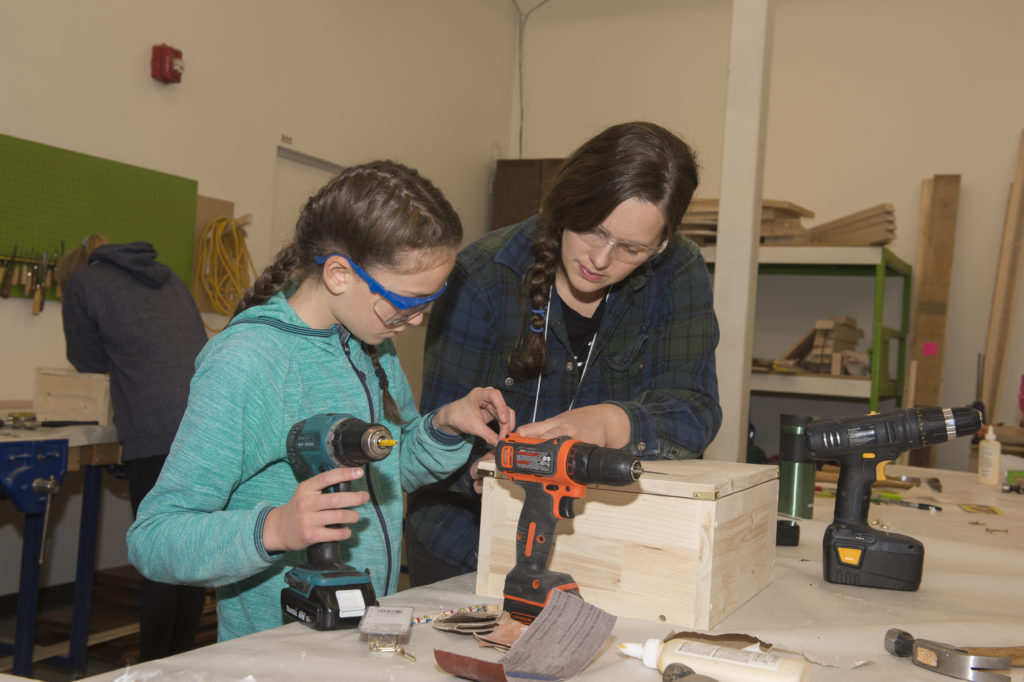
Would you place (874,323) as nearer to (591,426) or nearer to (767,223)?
(767,223)

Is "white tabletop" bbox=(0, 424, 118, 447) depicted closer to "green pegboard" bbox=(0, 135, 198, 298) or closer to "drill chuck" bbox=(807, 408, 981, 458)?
"green pegboard" bbox=(0, 135, 198, 298)

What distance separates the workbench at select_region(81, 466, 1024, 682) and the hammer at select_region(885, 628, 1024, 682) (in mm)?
14

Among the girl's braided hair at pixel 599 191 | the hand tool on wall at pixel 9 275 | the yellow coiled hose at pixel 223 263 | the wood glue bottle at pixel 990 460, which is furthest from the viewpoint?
the yellow coiled hose at pixel 223 263

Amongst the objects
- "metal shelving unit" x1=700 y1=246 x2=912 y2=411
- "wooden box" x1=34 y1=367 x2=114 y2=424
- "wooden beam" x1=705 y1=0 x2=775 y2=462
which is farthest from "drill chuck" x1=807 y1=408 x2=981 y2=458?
"metal shelving unit" x1=700 y1=246 x2=912 y2=411

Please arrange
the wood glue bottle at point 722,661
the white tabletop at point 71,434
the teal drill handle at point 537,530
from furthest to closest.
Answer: the white tabletop at point 71,434
the teal drill handle at point 537,530
the wood glue bottle at point 722,661

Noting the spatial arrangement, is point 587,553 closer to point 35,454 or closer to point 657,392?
point 657,392

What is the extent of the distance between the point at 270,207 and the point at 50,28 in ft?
4.85

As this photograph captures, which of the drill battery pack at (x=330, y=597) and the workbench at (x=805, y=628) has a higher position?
the drill battery pack at (x=330, y=597)

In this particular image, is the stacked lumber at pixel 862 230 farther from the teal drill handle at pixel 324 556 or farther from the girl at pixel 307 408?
the teal drill handle at pixel 324 556

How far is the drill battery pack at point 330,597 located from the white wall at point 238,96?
3.06 meters

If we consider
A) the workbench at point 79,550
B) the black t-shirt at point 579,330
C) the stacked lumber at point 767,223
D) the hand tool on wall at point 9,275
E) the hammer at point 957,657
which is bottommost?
the workbench at point 79,550

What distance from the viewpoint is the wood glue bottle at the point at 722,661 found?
0.90 meters

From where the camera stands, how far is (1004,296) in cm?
545

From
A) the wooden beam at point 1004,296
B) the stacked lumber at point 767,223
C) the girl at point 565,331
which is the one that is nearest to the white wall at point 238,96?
the stacked lumber at point 767,223
